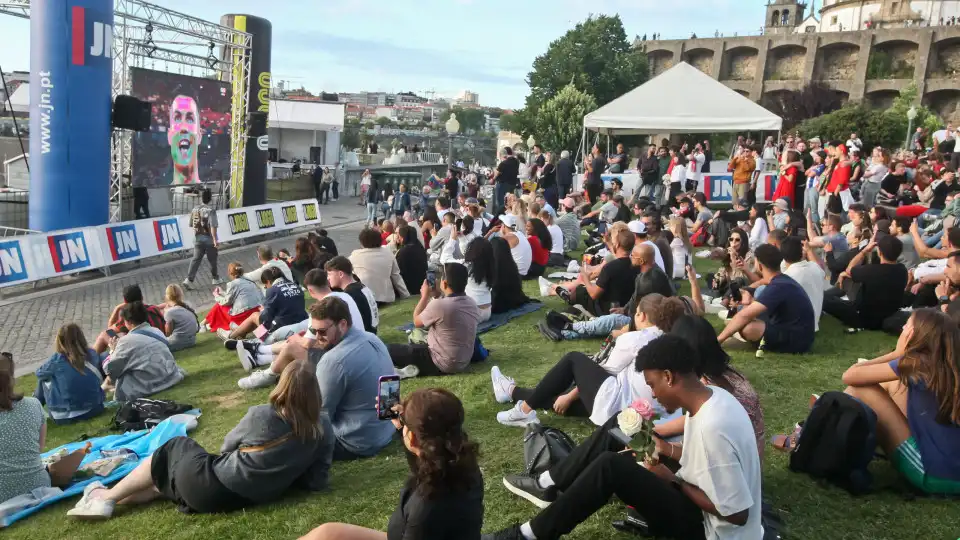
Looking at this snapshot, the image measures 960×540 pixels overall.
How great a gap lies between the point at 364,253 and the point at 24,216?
13.2 m

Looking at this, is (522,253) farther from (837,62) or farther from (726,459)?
(837,62)

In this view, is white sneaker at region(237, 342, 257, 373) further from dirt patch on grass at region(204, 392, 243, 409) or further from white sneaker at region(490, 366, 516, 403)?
white sneaker at region(490, 366, 516, 403)

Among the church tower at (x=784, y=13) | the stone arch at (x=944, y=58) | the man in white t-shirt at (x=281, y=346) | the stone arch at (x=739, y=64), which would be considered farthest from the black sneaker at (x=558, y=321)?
the church tower at (x=784, y=13)

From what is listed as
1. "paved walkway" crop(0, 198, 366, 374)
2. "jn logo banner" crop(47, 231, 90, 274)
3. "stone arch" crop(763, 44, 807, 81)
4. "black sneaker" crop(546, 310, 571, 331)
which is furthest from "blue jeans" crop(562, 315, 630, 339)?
"stone arch" crop(763, 44, 807, 81)

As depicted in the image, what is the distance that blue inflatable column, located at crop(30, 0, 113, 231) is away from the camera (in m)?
15.4

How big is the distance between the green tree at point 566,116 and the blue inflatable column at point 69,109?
107 feet

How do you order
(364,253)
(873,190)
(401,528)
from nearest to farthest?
(401,528), (364,253), (873,190)

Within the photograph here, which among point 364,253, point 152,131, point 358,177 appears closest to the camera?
point 364,253

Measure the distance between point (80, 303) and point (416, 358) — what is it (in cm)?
878

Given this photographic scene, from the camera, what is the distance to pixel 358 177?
43.0 meters

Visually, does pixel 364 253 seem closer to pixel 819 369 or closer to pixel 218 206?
pixel 819 369

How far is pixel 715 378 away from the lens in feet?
14.7

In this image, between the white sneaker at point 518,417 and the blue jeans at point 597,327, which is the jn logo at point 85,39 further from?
the white sneaker at point 518,417

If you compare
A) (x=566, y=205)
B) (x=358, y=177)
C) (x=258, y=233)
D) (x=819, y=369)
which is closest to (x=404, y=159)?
(x=358, y=177)
